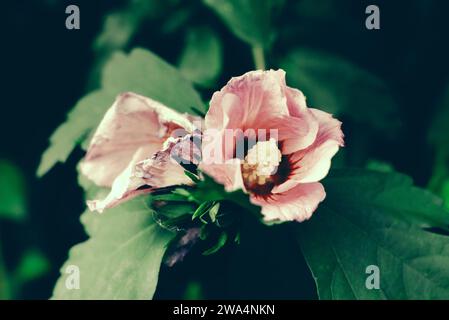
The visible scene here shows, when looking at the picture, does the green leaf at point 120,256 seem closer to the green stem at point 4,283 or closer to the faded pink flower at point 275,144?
the faded pink flower at point 275,144

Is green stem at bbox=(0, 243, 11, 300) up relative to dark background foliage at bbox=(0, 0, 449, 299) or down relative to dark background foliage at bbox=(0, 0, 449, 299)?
down

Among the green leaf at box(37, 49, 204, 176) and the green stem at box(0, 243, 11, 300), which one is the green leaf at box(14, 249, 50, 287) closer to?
the green stem at box(0, 243, 11, 300)

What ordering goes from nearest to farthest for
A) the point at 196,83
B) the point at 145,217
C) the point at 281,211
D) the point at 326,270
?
1. the point at 281,211
2. the point at 326,270
3. the point at 145,217
4. the point at 196,83

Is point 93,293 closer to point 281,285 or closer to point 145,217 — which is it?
point 145,217

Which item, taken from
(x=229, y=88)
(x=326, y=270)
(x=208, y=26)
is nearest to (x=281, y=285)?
(x=326, y=270)

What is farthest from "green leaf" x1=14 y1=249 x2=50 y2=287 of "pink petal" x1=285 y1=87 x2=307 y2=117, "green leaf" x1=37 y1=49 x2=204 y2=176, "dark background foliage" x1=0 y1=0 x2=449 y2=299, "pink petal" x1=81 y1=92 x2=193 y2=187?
"pink petal" x1=285 y1=87 x2=307 y2=117

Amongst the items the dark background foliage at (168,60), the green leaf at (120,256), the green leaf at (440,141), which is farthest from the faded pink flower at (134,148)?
the green leaf at (440,141)
